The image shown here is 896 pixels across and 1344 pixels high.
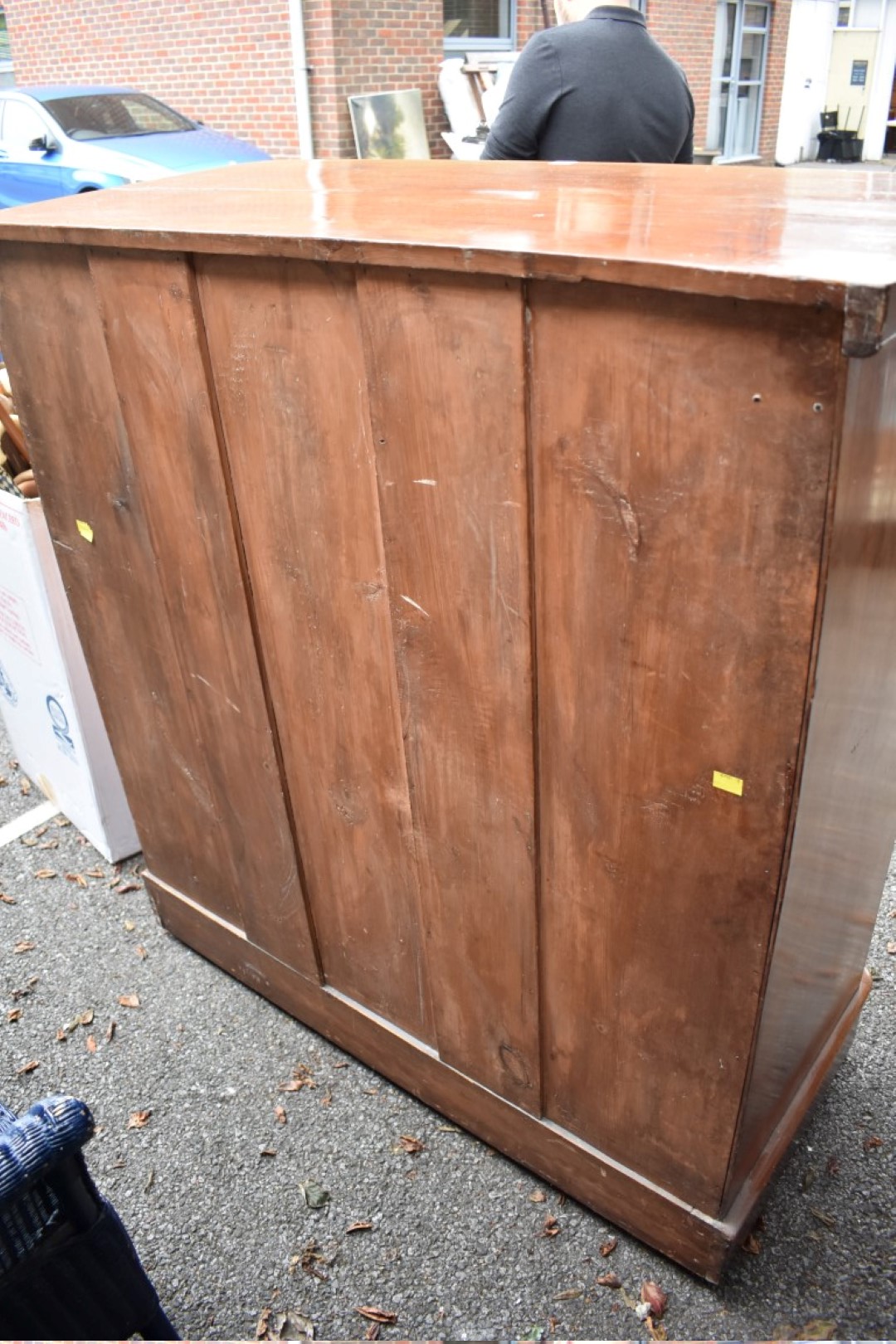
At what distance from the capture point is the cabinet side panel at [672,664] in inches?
44.3

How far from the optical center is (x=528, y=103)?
9.26 feet

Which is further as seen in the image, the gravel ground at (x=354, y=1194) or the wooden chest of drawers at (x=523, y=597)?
the gravel ground at (x=354, y=1194)

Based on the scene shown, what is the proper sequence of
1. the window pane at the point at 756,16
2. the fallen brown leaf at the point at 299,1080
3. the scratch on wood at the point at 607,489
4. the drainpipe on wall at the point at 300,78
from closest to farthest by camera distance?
the scratch on wood at the point at 607,489
the fallen brown leaf at the point at 299,1080
the drainpipe on wall at the point at 300,78
the window pane at the point at 756,16

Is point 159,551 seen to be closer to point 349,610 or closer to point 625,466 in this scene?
point 349,610

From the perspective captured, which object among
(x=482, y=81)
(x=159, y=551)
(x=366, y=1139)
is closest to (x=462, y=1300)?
(x=366, y=1139)

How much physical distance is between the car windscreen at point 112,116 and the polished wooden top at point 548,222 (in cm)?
782

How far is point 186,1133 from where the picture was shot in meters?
2.20

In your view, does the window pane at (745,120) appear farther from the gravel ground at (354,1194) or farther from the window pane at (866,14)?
the gravel ground at (354,1194)

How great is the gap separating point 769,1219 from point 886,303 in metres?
1.74

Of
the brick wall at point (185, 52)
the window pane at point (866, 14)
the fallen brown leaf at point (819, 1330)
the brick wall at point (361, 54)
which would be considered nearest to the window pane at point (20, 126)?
the brick wall at point (185, 52)

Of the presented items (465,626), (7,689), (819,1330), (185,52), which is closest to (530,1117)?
(819,1330)

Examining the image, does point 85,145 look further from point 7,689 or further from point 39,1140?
point 39,1140

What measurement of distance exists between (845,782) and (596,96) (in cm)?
215

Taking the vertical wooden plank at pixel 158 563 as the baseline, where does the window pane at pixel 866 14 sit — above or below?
above
